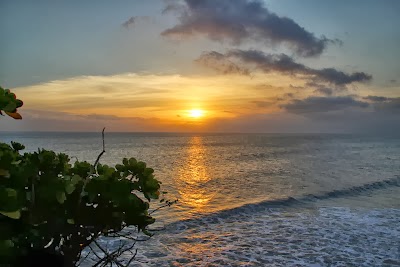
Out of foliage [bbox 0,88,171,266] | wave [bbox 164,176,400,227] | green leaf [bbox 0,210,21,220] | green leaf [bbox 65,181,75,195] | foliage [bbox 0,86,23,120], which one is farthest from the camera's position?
wave [bbox 164,176,400,227]

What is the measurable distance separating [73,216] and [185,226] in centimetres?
1394

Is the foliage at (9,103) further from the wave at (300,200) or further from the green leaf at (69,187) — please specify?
the wave at (300,200)

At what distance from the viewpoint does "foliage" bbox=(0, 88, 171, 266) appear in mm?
2277

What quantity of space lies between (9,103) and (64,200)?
895mm

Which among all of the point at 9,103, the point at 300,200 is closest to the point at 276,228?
the point at 300,200

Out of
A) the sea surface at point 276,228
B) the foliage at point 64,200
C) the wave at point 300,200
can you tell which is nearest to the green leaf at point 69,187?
the foliage at point 64,200

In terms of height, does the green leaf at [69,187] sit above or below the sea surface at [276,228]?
above

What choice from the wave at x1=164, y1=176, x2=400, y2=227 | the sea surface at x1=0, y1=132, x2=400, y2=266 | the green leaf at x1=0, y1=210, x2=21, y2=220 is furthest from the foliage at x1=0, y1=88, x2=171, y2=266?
the wave at x1=164, y1=176, x2=400, y2=227

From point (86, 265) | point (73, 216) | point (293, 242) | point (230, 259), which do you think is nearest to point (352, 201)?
point (293, 242)

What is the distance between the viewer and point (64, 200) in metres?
2.56

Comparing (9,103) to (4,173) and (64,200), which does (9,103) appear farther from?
(64,200)

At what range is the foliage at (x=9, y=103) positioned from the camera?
1.96 meters

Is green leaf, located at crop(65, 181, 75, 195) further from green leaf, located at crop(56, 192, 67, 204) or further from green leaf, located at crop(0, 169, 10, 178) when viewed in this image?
green leaf, located at crop(0, 169, 10, 178)

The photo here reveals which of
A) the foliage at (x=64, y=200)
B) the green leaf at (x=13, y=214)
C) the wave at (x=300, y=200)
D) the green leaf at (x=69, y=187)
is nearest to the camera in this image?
the green leaf at (x=13, y=214)
